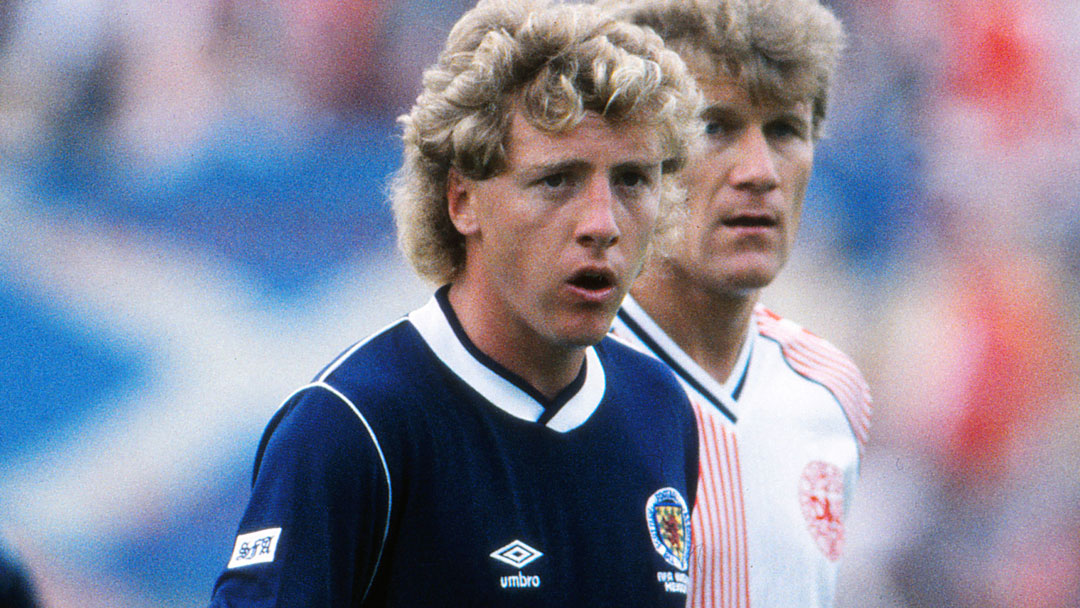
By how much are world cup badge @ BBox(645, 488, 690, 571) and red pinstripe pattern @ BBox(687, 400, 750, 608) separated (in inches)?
12.1

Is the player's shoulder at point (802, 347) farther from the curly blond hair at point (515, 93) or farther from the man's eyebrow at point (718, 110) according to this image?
the curly blond hair at point (515, 93)

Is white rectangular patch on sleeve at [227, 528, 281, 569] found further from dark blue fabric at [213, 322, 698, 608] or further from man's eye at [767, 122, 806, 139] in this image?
man's eye at [767, 122, 806, 139]

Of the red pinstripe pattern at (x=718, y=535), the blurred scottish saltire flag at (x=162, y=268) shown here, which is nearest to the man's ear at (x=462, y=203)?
the red pinstripe pattern at (x=718, y=535)

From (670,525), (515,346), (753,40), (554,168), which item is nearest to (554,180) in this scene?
(554,168)

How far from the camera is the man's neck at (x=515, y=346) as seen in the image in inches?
75.9

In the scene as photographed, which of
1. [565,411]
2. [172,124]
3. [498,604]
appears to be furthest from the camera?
[172,124]

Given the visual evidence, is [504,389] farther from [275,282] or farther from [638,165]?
[275,282]

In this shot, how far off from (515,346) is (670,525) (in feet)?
1.44

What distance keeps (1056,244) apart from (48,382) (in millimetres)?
3935

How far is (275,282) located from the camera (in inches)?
133

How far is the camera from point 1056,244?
4844 mm

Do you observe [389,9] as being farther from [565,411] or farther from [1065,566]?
[1065,566]

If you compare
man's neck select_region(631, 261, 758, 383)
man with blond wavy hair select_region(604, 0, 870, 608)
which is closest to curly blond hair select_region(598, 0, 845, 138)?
man with blond wavy hair select_region(604, 0, 870, 608)

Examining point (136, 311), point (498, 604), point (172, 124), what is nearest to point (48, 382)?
point (136, 311)
